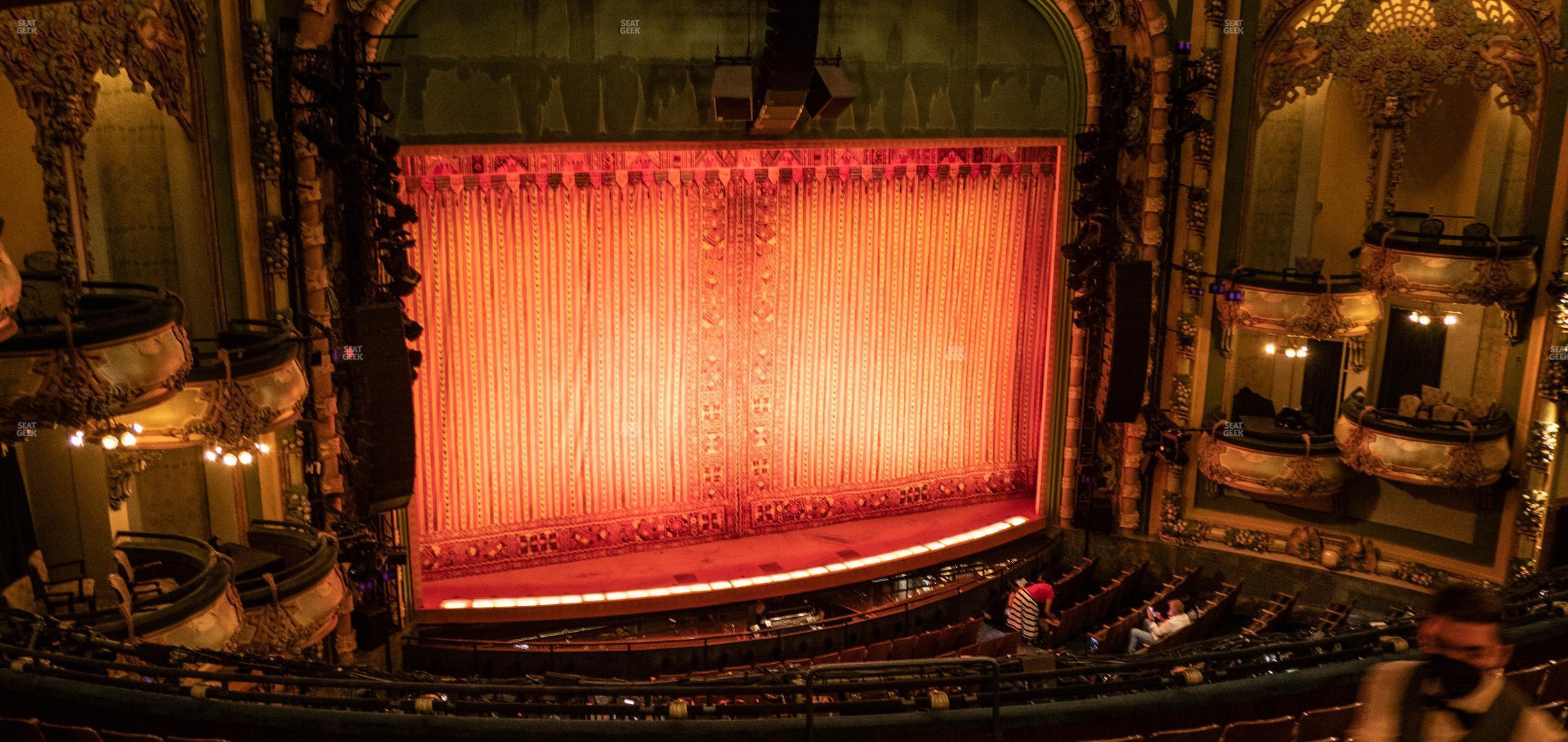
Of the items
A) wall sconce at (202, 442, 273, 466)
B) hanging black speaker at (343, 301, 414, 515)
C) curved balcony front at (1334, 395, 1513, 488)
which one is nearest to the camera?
wall sconce at (202, 442, 273, 466)

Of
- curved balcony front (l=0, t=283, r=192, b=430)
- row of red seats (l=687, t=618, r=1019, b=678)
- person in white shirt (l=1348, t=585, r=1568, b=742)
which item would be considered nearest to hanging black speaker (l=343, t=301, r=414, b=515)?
curved balcony front (l=0, t=283, r=192, b=430)

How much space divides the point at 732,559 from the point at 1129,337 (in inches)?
175

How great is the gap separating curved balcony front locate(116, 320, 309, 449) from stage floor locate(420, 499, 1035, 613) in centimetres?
346

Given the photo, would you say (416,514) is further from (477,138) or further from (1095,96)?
(1095,96)

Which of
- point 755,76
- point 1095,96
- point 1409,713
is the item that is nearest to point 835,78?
point 755,76

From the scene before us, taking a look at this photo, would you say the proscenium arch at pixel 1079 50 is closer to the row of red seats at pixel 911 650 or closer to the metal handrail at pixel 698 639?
the metal handrail at pixel 698 639

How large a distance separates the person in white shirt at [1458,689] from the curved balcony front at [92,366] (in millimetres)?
6293

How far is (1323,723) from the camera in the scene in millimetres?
5309

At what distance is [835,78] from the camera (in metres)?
11.4

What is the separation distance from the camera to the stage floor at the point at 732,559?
12258mm

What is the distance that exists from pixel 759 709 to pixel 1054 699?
47.7 inches

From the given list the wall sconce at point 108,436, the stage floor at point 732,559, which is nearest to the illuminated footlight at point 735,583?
the stage floor at point 732,559

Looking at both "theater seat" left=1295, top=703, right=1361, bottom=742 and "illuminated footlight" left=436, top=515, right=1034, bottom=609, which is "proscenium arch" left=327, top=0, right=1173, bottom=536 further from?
"theater seat" left=1295, top=703, right=1361, bottom=742

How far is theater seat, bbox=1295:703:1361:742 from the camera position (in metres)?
5.30
